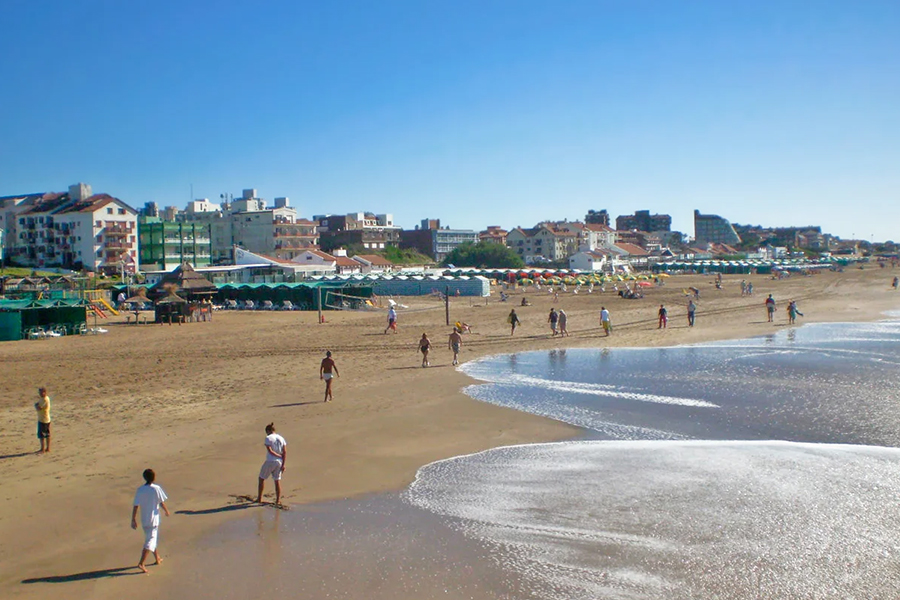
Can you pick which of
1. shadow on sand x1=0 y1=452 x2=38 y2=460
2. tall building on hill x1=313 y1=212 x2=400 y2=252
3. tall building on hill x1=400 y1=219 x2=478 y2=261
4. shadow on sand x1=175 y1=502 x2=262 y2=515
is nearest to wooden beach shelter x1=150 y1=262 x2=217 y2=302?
shadow on sand x1=0 y1=452 x2=38 y2=460

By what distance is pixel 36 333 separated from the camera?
32688mm

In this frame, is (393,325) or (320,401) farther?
(393,325)

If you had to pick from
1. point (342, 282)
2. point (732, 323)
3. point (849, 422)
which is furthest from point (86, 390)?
point (342, 282)

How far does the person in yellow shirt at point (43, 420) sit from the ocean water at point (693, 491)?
6.77 m

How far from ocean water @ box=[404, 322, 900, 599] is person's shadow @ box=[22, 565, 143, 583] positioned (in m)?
3.98

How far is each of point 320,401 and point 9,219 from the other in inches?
3518

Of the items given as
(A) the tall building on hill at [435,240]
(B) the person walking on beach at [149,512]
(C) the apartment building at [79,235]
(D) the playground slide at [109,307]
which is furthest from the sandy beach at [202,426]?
(A) the tall building on hill at [435,240]

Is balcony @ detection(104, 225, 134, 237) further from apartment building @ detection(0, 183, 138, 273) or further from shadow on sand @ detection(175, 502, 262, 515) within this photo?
shadow on sand @ detection(175, 502, 262, 515)

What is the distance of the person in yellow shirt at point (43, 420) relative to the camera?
12.9 metres

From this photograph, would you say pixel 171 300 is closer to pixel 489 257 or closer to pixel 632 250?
pixel 489 257

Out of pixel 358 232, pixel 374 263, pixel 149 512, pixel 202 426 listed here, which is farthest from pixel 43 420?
pixel 358 232

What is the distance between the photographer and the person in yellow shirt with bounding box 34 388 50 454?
42.2 ft

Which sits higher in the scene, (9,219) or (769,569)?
(9,219)

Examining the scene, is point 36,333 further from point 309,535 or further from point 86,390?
point 309,535
